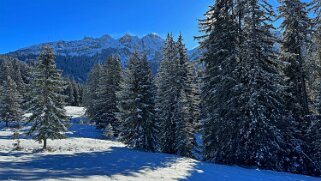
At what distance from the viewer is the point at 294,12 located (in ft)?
69.8

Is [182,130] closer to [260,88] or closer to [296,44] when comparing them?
[260,88]

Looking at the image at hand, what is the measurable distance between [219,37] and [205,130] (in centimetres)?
716

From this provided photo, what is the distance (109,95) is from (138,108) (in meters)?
16.4

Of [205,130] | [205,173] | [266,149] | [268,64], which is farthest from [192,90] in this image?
[205,173]

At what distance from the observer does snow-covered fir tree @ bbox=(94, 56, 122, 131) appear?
41.4m

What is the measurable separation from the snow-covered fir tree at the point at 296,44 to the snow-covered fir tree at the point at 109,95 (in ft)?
84.1

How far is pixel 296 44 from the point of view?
71.0 feet

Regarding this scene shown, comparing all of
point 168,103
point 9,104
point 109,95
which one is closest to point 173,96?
point 168,103

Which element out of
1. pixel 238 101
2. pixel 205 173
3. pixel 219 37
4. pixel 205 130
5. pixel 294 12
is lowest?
pixel 205 173

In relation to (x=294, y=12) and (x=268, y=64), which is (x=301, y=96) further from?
(x=294, y=12)

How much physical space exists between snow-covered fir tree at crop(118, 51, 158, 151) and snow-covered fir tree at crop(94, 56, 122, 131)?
13.0 metres

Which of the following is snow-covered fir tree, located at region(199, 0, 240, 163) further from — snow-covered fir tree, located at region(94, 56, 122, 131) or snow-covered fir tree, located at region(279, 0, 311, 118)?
snow-covered fir tree, located at region(94, 56, 122, 131)

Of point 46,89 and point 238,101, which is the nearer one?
point 238,101

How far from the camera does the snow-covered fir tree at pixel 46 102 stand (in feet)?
81.0
